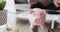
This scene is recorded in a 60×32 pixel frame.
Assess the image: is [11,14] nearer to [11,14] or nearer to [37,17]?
[11,14]

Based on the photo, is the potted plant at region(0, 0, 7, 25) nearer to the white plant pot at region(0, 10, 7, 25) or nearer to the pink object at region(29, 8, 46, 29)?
the white plant pot at region(0, 10, 7, 25)

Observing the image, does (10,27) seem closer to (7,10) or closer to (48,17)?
(7,10)

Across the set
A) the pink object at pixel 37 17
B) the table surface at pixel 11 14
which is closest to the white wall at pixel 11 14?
the table surface at pixel 11 14

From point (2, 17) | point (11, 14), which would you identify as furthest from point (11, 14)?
point (2, 17)

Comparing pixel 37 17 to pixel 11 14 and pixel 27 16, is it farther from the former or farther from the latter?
pixel 11 14

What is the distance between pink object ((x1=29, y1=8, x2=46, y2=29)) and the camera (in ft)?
2.43

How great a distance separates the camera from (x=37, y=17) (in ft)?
2.42

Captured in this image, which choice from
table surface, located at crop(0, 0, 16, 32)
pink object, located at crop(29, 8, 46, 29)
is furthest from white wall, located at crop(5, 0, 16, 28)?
pink object, located at crop(29, 8, 46, 29)

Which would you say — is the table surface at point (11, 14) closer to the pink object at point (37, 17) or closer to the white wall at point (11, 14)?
the white wall at point (11, 14)

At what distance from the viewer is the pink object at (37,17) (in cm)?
74

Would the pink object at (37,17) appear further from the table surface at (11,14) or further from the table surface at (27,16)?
the table surface at (11,14)

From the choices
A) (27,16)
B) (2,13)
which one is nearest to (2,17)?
(2,13)

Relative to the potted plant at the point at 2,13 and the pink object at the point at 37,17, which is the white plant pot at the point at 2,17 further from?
the pink object at the point at 37,17

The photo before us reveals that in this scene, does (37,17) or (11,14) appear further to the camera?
(11,14)
